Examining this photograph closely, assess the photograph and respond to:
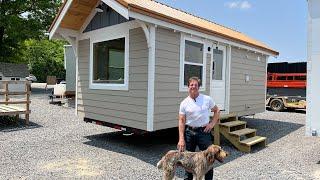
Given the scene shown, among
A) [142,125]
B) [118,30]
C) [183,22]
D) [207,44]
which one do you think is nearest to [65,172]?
[142,125]

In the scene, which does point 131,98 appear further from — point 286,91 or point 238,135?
point 286,91

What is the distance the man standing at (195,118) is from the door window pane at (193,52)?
10.9ft

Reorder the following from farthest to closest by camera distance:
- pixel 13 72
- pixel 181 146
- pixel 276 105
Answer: pixel 13 72 → pixel 276 105 → pixel 181 146

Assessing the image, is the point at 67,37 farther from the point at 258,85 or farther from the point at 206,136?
the point at 258,85

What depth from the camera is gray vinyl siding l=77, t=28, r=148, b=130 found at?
7156 millimetres

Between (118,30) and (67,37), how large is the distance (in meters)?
2.03

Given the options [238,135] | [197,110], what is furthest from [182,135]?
[238,135]

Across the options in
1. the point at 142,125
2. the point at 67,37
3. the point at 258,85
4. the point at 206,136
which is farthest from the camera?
the point at 258,85

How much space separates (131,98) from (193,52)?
6.39 ft

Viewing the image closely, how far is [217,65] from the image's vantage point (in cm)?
941

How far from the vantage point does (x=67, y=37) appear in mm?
9148

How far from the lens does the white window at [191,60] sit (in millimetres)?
7855

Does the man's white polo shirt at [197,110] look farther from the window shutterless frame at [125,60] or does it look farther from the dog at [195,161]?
the window shutterless frame at [125,60]

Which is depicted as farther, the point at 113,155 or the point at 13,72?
the point at 13,72
